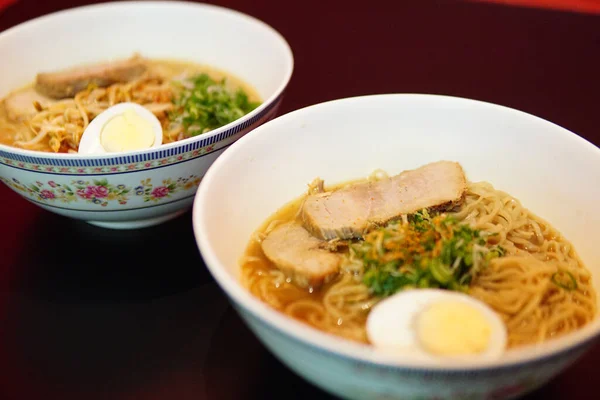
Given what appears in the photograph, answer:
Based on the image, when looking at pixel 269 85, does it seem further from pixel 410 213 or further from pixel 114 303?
pixel 114 303

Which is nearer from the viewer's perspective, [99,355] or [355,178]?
[99,355]

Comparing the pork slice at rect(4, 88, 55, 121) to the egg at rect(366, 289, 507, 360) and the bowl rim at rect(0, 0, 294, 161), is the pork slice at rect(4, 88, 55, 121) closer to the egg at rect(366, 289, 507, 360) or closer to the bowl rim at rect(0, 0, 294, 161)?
the bowl rim at rect(0, 0, 294, 161)

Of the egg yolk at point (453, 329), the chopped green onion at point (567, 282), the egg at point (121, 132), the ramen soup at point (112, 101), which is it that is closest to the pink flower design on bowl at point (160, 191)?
the egg at point (121, 132)

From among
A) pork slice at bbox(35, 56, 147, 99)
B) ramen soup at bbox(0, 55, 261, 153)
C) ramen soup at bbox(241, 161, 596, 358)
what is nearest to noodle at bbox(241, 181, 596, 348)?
ramen soup at bbox(241, 161, 596, 358)

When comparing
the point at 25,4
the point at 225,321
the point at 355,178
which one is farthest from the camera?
the point at 25,4

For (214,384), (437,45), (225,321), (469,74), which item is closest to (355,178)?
(225,321)

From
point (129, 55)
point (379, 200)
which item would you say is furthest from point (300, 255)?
point (129, 55)
